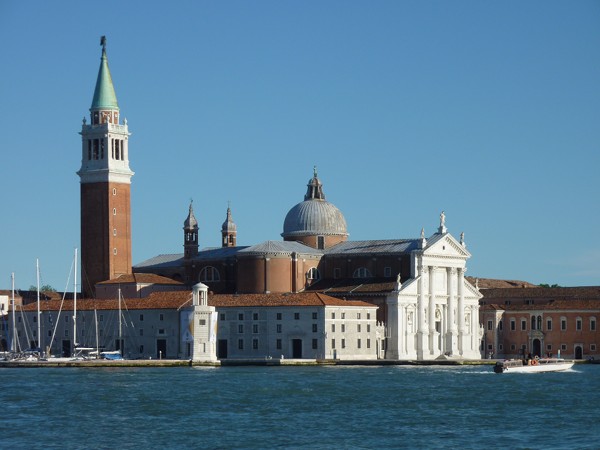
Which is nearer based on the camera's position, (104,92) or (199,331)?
(199,331)

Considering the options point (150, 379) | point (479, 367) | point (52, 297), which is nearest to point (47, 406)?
point (150, 379)

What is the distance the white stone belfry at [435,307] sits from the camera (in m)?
95.0

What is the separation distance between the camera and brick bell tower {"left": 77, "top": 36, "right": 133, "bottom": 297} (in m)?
102

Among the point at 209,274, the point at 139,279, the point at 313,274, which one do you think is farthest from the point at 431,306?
the point at 139,279

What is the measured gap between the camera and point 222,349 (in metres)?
93.6

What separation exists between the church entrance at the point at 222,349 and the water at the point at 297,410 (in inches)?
534

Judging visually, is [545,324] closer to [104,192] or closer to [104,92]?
[104,192]

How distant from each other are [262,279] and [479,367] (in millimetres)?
14338

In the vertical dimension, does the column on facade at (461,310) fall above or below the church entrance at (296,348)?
above

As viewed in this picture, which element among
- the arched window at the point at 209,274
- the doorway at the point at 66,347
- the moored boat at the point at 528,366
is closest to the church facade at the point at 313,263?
the arched window at the point at 209,274

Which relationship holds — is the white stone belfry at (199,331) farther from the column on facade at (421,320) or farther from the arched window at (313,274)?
the column on facade at (421,320)

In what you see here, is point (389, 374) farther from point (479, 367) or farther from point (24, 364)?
point (24, 364)

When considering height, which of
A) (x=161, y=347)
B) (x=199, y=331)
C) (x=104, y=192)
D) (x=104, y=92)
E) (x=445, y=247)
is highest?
(x=104, y=92)

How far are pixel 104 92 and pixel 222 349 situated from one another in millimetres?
19701
